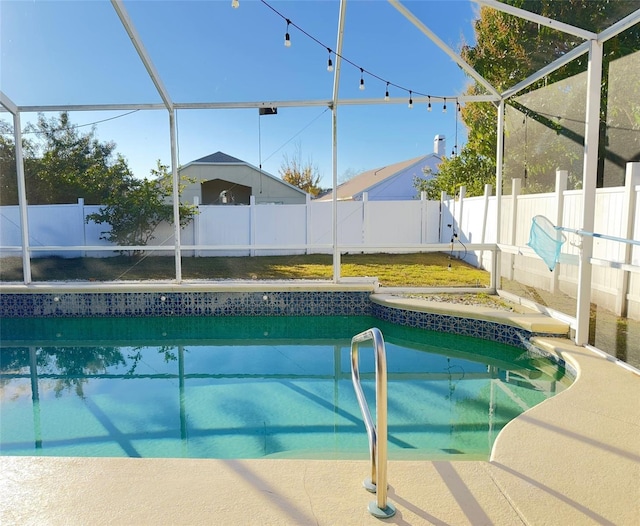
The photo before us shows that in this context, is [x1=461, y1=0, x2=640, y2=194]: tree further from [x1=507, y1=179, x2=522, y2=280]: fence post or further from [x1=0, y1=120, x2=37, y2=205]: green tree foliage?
[x1=0, y1=120, x2=37, y2=205]: green tree foliage

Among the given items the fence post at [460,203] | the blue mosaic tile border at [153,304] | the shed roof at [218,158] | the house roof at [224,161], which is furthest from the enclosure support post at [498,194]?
the shed roof at [218,158]

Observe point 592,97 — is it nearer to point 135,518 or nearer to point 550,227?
point 550,227

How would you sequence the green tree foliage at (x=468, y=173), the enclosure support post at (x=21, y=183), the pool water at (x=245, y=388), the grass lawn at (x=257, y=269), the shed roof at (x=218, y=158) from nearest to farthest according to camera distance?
1. the pool water at (x=245, y=388)
2. the enclosure support post at (x=21, y=183)
3. the grass lawn at (x=257, y=269)
4. the green tree foliage at (x=468, y=173)
5. the shed roof at (x=218, y=158)

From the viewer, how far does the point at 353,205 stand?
36.8 feet

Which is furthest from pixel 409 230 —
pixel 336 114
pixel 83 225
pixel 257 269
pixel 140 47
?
pixel 140 47

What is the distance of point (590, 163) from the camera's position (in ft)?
12.5

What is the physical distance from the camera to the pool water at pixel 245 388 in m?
2.95

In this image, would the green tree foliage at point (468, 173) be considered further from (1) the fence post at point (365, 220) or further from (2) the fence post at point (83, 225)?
(2) the fence post at point (83, 225)

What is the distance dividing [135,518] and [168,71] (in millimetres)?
6747

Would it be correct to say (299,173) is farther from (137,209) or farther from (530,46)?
(530,46)

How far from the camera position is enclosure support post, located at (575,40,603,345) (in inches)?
148

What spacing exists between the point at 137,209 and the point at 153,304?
4190 millimetres

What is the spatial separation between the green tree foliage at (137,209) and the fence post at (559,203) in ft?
24.8

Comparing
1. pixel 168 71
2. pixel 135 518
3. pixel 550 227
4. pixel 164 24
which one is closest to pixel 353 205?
pixel 168 71
